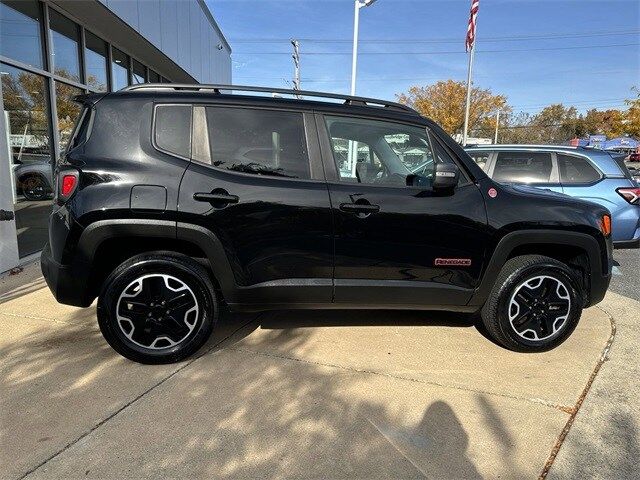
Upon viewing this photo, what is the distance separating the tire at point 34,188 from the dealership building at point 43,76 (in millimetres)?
13

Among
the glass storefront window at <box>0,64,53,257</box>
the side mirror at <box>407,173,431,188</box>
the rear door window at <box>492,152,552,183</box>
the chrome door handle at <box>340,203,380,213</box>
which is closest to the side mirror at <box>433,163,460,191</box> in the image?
the side mirror at <box>407,173,431,188</box>

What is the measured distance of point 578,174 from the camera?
21.1ft

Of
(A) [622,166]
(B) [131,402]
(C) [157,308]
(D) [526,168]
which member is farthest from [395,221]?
(A) [622,166]

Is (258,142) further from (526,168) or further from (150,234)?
(526,168)

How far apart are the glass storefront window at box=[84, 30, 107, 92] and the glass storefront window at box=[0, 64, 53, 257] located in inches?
67.7

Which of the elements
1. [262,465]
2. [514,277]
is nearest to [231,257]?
[262,465]

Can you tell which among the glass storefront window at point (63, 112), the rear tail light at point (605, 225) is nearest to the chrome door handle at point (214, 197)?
the rear tail light at point (605, 225)

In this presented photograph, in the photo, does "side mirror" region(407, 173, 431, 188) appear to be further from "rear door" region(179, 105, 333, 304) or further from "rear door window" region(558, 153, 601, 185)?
"rear door window" region(558, 153, 601, 185)

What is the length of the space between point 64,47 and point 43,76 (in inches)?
37.8

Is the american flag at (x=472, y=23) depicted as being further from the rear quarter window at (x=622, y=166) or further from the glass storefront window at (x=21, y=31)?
the glass storefront window at (x=21, y=31)

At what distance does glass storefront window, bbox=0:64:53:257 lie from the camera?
19.2 feet

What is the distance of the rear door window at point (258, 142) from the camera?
317cm

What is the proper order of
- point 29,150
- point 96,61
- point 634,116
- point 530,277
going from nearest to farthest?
point 530,277 → point 29,150 → point 96,61 → point 634,116

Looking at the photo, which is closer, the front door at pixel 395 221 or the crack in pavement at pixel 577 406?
the crack in pavement at pixel 577 406
